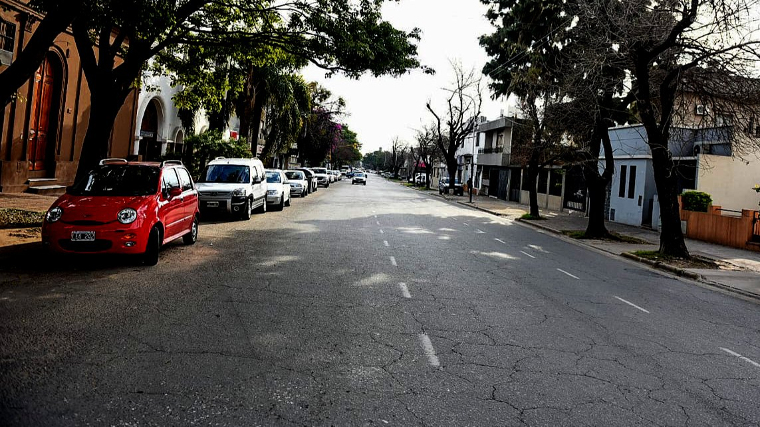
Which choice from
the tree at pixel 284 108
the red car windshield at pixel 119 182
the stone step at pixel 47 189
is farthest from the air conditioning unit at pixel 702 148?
the stone step at pixel 47 189

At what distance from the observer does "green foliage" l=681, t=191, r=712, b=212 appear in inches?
842

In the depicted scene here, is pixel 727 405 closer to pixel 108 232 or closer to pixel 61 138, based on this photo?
pixel 108 232

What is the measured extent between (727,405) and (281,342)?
3928 mm

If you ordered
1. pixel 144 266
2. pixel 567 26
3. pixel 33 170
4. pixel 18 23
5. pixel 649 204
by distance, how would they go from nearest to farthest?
pixel 144 266
pixel 18 23
pixel 33 170
pixel 567 26
pixel 649 204

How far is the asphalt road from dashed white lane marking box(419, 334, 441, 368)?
0.03 meters

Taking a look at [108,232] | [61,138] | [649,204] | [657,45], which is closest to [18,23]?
[61,138]

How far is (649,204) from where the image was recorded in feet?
86.5

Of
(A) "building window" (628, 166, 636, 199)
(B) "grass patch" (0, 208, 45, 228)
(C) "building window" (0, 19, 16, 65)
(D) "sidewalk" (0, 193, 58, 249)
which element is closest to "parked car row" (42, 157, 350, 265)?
(D) "sidewalk" (0, 193, 58, 249)

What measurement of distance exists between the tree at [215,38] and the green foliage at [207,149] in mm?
10467

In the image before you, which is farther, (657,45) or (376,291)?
(657,45)

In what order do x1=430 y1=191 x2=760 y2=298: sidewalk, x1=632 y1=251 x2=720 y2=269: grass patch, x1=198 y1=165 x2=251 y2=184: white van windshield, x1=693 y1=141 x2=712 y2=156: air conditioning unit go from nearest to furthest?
x1=430 y1=191 x2=760 y2=298: sidewalk < x1=632 y1=251 x2=720 y2=269: grass patch < x1=198 y1=165 x2=251 y2=184: white van windshield < x1=693 y1=141 x2=712 y2=156: air conditioning unit

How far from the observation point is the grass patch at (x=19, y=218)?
11955mm

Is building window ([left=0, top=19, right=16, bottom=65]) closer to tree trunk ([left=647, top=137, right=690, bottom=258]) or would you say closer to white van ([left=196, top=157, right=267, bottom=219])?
white van ([left=196, top=157, right=267, bottom=219])

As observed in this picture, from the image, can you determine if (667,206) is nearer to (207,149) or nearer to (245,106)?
(207,149)
